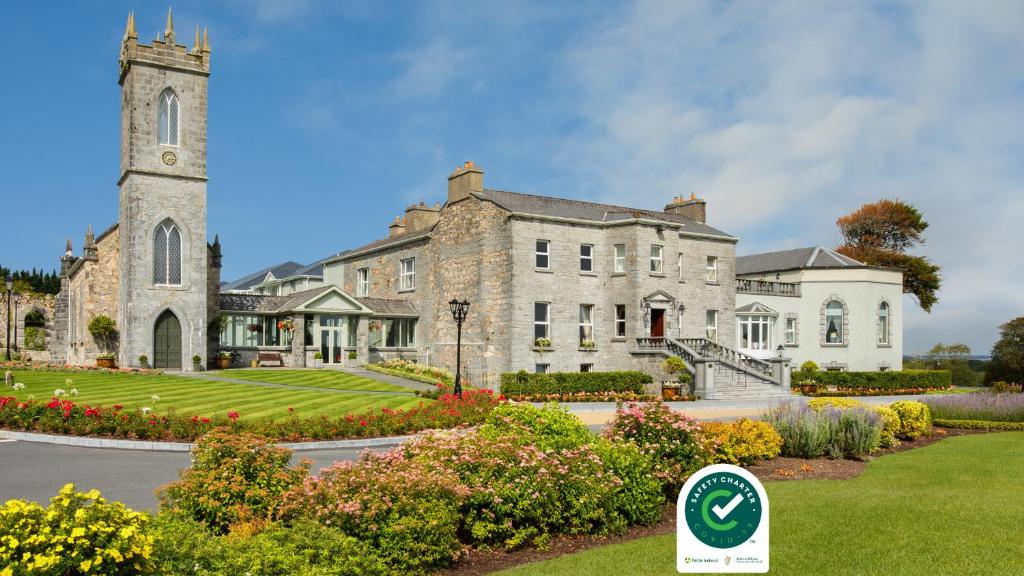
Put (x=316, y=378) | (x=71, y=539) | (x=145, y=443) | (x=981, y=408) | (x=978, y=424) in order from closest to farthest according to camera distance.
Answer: (x=71, y=539), (x=145, y=443), (x=978, y=424), (x=981, y=408), (x=316, y=378)

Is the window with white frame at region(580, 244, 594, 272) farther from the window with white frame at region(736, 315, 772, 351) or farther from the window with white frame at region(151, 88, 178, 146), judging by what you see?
the window with white frame at region(151, 88, 178, 146)

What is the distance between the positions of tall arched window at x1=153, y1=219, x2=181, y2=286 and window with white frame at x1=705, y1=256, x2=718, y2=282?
28.3 metres

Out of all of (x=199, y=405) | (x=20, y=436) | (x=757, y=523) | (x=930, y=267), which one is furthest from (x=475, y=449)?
(x=930, y=267)

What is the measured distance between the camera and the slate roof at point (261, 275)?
75.6 m

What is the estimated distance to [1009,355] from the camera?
4722 centimetres

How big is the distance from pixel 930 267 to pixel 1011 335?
14457mm

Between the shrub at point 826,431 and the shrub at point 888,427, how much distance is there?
129cm

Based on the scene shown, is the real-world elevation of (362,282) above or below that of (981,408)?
above

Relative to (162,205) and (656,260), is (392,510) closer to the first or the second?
(656,260)

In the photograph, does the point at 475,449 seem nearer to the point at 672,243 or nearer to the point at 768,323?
the point at 672,243

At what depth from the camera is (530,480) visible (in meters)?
9.64

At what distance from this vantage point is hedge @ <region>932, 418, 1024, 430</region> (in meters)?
21.8

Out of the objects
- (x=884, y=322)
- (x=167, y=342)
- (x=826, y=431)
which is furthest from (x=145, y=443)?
(x=884, y=322)

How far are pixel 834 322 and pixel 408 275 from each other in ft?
86.4
